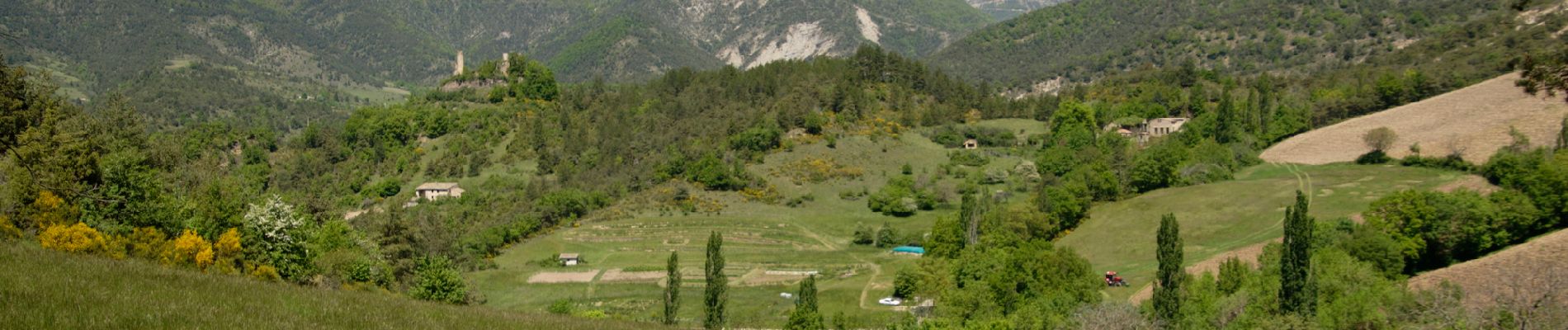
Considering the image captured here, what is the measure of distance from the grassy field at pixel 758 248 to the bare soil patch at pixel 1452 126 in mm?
28692

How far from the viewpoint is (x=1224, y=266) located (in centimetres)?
5859

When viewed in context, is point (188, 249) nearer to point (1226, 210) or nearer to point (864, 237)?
point (864, 237)

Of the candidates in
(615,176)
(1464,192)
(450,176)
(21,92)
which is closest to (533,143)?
(450,176)

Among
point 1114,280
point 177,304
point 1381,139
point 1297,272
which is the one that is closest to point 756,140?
point 1381,139

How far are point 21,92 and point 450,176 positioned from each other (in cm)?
6701

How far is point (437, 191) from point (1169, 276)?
3307 inches

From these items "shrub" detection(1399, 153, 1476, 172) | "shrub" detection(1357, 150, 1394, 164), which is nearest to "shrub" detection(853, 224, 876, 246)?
"shrub" detection(1357, 150, 1394, 164)

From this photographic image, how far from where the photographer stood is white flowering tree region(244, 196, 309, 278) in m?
48.3

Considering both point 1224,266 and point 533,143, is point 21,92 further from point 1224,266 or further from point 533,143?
point 533,143

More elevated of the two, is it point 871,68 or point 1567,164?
point 871,68

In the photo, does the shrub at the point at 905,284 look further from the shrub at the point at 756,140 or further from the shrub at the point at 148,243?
the shrub at the point at 756,140

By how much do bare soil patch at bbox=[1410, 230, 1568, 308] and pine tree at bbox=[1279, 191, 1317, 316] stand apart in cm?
660

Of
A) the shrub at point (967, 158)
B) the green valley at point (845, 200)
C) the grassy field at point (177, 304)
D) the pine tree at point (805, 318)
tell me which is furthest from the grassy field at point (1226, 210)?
the grassy field at point (177, 304)

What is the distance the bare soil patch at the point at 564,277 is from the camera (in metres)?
79.7
